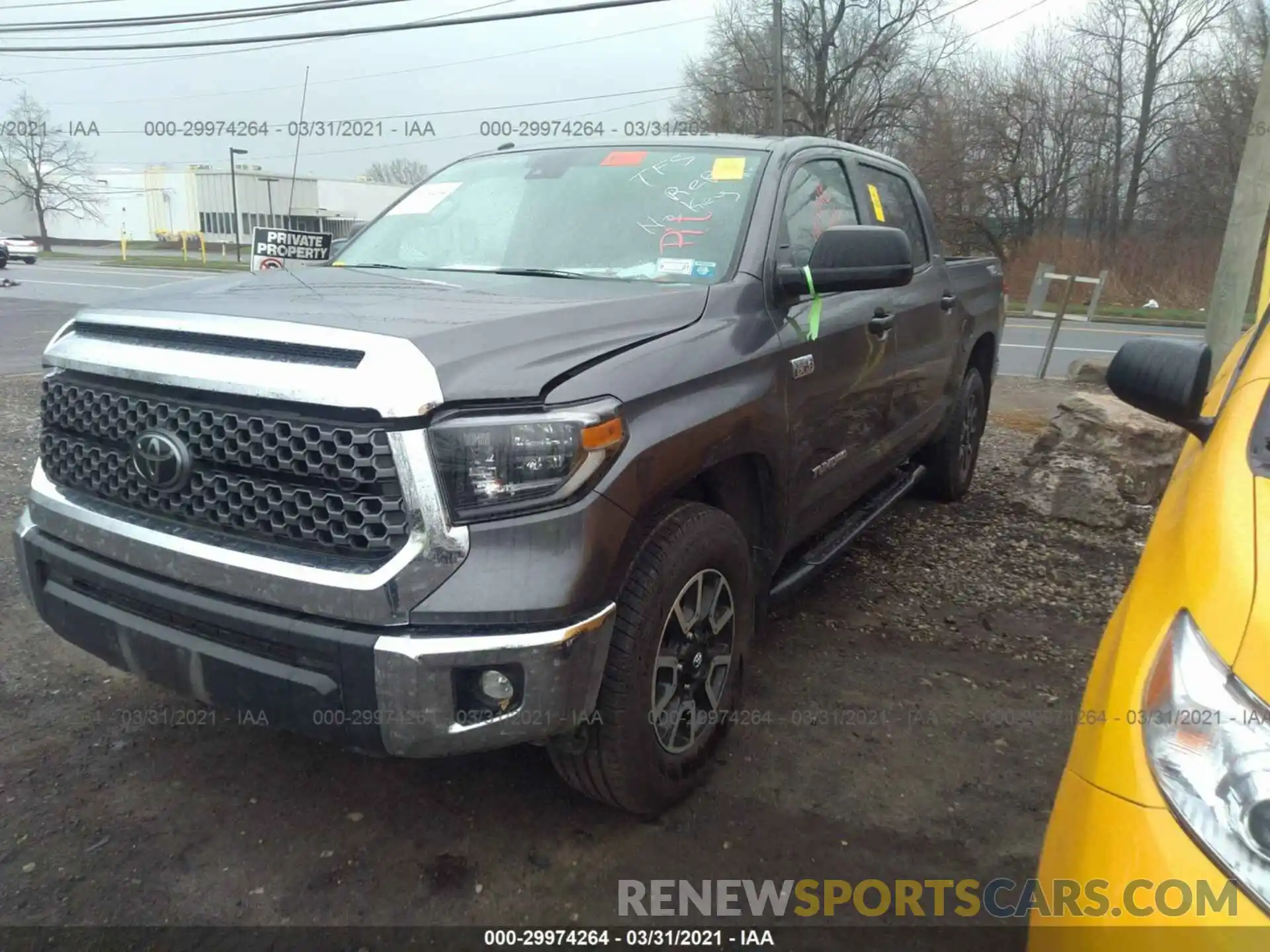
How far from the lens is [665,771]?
2549 millimetres

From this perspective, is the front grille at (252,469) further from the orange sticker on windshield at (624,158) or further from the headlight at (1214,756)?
the orange sticker on windshield at (624,158)

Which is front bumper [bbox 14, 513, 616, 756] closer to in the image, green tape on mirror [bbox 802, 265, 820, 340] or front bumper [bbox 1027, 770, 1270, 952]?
front bumper [bbox 1027, 770, 1270, 952]

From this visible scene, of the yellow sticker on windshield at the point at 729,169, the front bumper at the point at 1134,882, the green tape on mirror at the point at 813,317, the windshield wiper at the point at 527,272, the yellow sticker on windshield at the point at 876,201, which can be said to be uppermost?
the yellow sticker on windshield at the point at 729,169

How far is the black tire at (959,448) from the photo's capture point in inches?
214

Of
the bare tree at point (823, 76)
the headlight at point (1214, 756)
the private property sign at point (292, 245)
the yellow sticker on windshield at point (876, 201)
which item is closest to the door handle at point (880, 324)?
the yellow sticker on windshield at point (876, 201)

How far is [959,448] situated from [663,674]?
11.8ft

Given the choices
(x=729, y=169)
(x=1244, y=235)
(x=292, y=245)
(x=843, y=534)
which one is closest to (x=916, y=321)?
(x=843, y=534)

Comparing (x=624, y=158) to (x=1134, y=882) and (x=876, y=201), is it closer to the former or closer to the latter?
(x=876, y=201)

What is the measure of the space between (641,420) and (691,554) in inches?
16.0

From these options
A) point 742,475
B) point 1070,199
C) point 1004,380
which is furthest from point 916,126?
point 742,475

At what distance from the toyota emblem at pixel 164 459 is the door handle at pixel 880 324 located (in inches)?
98.2

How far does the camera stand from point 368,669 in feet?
6.57

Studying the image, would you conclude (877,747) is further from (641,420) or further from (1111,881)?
(1111,881)

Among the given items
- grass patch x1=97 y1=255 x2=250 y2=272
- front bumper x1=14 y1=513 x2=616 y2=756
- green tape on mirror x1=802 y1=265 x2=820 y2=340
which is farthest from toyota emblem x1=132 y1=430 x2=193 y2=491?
grass patch x1=97 y1=255 x2=250 y2=272
